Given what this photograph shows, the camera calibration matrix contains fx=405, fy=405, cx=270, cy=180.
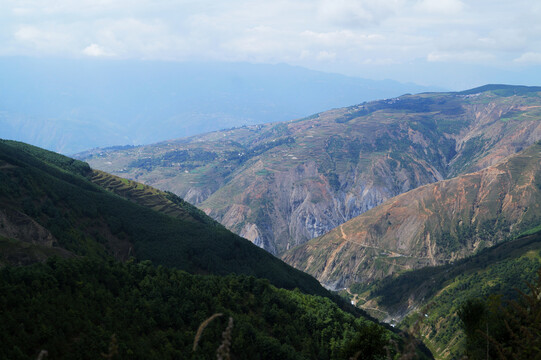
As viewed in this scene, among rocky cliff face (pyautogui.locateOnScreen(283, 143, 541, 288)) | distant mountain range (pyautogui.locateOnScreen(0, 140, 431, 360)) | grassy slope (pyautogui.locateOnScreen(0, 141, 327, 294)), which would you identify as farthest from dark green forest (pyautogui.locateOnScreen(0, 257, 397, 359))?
rocky cliff face (pyautogui.locateOnScreen(283, 143, 541, 288))

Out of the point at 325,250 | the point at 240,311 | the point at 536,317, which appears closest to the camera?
the point at 536,317

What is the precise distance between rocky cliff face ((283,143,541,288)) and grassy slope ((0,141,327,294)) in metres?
70.6

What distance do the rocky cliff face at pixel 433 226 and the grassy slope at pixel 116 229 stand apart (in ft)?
231

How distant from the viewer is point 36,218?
75.5 m

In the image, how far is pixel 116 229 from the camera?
92312mm

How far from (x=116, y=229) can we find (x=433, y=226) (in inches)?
5384

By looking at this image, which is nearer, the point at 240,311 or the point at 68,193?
the point at 240,311

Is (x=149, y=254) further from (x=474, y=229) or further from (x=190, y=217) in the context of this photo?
(x=474, y=229)

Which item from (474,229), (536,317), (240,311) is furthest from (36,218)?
(474,229)

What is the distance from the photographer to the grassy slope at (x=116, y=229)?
78750 mm

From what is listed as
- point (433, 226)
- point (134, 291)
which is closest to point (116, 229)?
point (134, 291)

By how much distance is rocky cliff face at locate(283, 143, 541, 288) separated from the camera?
171 m

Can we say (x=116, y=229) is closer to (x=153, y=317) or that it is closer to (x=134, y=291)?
(x=134, y=291)

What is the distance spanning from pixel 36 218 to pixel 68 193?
56.9 ft
